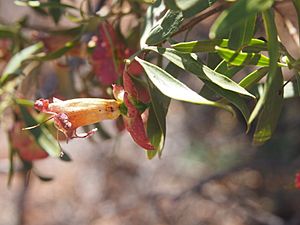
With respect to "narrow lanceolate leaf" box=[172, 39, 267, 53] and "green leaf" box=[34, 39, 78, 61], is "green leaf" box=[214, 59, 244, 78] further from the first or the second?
"green leaf" box=[34, 39, 78, 61]

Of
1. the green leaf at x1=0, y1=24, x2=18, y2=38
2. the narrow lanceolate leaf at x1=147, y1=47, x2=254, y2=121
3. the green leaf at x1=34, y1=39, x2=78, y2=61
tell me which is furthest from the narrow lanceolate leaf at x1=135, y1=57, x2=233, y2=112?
the green leaf at x1=0, y1=24, x2=18, y2=38

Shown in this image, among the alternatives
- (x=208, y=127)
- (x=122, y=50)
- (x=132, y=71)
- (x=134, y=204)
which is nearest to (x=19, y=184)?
(x=134, y=204)

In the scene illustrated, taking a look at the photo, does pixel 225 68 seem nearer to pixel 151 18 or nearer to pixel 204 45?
pixel 204 45

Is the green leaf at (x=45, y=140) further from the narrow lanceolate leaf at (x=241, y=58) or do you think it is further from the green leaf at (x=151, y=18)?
the narrow lanceolate leaf at (x=241, y=58)

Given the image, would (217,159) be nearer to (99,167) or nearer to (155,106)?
(99,167)

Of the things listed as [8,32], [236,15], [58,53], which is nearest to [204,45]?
[236,15]

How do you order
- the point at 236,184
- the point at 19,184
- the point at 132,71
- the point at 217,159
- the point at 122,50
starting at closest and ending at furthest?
the point at 132,71
the point at 122,50
the point at 236,184
the point at 217,159
the point at 19,184
